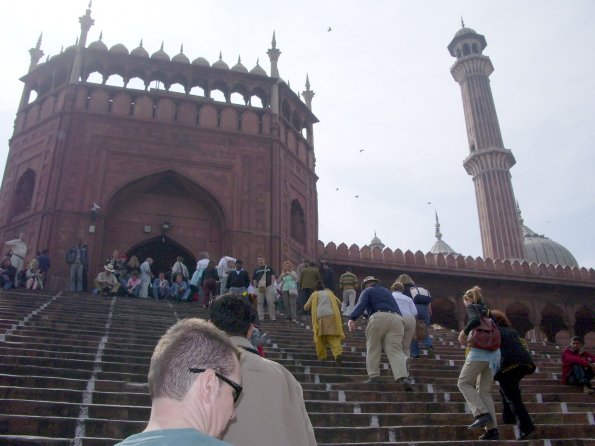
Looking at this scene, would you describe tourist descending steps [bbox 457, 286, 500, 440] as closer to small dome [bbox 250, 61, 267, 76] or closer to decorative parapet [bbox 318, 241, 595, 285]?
decorative parapet [bbox 318, 241, 595, 285]

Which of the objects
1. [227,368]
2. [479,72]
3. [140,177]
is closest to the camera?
[227,368]

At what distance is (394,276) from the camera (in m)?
18.3

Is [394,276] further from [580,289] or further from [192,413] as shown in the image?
[192,413]

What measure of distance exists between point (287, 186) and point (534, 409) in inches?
493

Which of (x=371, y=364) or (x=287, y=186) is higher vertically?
(x=287, y=186)

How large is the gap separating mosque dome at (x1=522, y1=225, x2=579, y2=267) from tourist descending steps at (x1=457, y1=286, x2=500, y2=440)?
32.7 metres

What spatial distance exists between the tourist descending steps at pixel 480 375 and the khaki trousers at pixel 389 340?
85 centimetres

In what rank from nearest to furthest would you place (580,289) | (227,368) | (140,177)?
(227,368)
(140,177)
(580,289)

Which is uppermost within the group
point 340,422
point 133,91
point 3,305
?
point 133,91

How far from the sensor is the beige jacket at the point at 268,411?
2.07 metres

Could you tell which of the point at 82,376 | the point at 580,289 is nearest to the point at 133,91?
the point at 82,376

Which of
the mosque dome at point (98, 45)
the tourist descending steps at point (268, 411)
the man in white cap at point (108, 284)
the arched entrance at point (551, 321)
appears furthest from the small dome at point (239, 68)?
the tourist descending steps at point (268, 411)

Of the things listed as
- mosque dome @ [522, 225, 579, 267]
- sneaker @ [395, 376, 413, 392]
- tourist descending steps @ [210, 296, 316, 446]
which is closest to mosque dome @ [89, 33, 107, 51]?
→ sneaker @ [395, 376, 413, 392]

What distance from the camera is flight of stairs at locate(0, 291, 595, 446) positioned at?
375 cm
